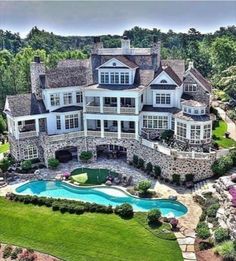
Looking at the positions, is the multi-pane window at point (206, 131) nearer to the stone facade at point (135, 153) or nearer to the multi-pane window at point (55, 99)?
the stone facade at point (135, 153)

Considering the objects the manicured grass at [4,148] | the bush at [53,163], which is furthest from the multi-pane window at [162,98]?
the manicured grass at [4,148]

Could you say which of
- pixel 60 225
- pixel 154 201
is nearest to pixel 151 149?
pixel 154 201

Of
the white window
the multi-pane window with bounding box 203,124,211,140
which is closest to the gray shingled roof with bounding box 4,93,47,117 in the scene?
the white window

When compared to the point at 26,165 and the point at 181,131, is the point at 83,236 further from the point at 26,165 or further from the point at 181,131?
the point at 181,131

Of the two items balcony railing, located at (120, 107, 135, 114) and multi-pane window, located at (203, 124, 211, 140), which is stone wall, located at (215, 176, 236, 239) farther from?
balcony railing, located at (120, 107, 135, 114)

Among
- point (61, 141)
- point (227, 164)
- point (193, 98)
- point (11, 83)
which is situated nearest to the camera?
point (227, 164)

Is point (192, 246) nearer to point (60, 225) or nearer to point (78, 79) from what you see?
point (60, 225)

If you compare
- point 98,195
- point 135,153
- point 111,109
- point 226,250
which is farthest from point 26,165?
point 226,250
